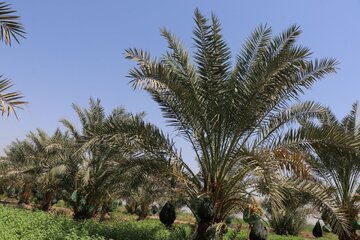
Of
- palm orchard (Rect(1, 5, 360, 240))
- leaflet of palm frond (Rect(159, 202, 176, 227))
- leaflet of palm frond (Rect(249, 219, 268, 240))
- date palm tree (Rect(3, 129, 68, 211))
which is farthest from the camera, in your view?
date palm tree (Rect(3, 129, 68, 211))

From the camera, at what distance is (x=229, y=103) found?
30.9ft

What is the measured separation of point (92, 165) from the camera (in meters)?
17.2

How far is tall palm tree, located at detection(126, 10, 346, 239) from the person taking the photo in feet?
29.8

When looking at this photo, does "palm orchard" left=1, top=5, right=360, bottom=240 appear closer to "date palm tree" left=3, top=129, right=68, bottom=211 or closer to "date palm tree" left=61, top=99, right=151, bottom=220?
"date palm tree" left=61, top=99, right=151, bottom=220

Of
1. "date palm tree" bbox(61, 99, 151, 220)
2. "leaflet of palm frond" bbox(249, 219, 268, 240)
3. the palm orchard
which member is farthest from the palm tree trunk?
"date palm tree" bbox(61, 99, 151, 220)

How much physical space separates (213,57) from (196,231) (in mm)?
4215

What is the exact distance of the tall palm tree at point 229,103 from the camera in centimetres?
907

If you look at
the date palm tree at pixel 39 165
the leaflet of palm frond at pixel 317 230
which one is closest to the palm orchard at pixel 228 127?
the date palm tree at pixel 39 165

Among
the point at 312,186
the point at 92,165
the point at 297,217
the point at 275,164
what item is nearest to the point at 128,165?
the point at 275,164

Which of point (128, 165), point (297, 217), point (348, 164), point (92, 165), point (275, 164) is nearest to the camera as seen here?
point (275, 164)

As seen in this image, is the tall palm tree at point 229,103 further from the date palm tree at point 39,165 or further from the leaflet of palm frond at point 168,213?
the date palm tree at point 39,165

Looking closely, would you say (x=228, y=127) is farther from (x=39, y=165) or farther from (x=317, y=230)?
(x=39, y=165)

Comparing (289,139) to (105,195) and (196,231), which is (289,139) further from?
(105,195)

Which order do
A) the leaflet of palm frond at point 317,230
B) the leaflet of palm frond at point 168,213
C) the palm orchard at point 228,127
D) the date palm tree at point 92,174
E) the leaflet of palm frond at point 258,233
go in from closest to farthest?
1. the palm orchard at point 228,127
2. the leaflet of palm frond at point 258,233
3. the leaflet of palm frond at point 168,213
4. the date palm tree at point 92,174
5. the leaflet of palm frond at point 317,230
